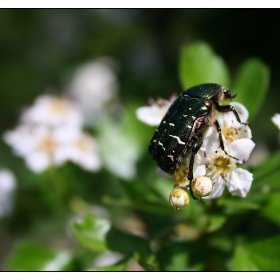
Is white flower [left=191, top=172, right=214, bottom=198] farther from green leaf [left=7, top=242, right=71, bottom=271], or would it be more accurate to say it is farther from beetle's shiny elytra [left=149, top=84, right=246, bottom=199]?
green leaf [left=7, top=242, right=71, bottom=271]

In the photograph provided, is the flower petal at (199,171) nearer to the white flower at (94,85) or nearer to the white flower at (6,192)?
the white flower at (6,192)

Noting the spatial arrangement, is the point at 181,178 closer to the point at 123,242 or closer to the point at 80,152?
the point at 123,242

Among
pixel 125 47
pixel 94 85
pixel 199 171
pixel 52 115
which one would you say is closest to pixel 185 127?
pixel 199 171

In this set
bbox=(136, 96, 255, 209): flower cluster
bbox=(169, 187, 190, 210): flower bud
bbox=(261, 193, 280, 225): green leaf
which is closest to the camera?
bbox=(169, 187, 190, 210): flower bud

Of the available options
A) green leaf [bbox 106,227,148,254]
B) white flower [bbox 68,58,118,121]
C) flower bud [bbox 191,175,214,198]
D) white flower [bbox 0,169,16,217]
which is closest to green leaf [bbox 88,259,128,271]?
green leaf [bbox 106,227,148,254]

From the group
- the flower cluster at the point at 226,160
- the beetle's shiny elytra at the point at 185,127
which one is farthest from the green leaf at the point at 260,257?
the beetle's shiny elytra at the point at 185,127

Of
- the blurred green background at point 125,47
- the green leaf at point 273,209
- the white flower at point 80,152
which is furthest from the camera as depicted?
the blurred green background at point 125,47

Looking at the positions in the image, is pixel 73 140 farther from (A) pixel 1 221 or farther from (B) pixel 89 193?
(A) pixel 1 221

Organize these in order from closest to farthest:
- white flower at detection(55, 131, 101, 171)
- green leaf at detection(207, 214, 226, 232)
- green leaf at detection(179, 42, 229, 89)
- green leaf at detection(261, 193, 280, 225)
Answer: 1. green leaf at detection(207, 214, 226, 232)
2. green leaf at detection(261, 193, 280, 225)
3. green leaf at detection(179, 42, 229, 89)
4. white flower at detection(55, 131, 101, 171)
